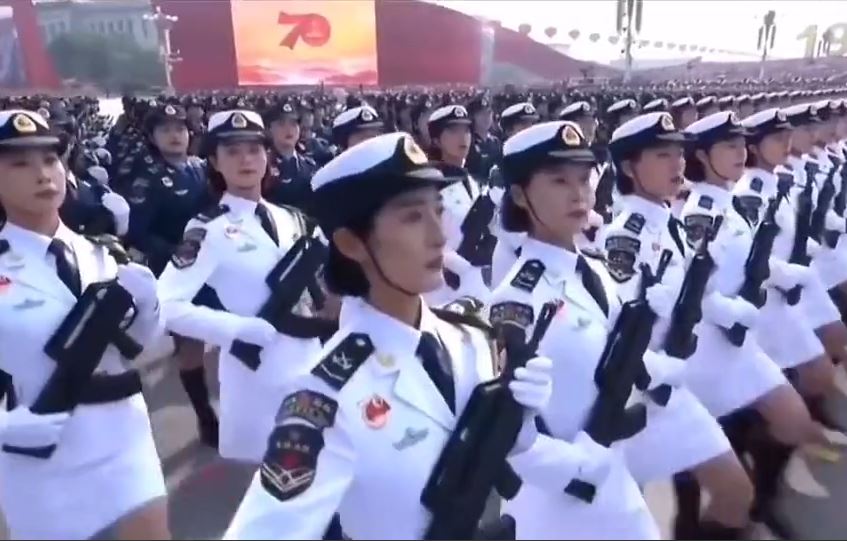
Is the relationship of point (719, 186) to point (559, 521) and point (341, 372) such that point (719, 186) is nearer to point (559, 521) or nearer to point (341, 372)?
point (559, 521)

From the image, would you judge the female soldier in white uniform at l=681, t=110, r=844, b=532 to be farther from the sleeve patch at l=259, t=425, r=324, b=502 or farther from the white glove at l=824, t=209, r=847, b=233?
the sleeve patch at l=259, t=425, r=324, b=502

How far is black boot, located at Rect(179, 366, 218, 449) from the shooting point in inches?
→ 222

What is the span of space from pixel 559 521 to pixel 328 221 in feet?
3.49

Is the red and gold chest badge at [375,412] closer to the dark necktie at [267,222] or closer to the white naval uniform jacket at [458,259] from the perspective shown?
the dark necktie at [267,222]

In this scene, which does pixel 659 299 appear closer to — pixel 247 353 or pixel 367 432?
pixel 367 432

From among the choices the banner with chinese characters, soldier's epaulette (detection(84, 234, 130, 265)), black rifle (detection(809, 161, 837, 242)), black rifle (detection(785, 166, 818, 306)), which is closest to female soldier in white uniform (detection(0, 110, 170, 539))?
soldier's epaulette (detection(84, 234, 130, 265))

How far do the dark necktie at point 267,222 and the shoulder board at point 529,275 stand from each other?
5.04ft

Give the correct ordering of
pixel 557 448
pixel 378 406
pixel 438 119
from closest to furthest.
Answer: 1. pixel 378 406
2. pixel 557 448
3. pixel 438 119

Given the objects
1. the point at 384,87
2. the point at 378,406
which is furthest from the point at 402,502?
the point at 384,87

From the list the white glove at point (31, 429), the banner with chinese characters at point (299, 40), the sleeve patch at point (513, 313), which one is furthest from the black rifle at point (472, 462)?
the banner with chinese characters at point (299, 40)

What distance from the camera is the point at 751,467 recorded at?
4.23m

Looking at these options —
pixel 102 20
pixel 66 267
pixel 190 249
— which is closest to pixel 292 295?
pixel 190 249

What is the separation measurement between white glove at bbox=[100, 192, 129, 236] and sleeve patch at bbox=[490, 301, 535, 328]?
13.2 ft

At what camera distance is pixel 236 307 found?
4.04 metres
